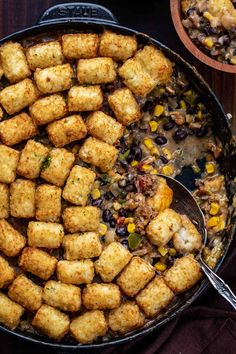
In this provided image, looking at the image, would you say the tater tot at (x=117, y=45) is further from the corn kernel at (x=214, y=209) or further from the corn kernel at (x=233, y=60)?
the corn kernel at (x=214, y=209)

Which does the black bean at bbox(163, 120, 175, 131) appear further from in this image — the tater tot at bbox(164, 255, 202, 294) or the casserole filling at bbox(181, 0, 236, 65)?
the tater tot at bbox(164, 255, 202, 294)

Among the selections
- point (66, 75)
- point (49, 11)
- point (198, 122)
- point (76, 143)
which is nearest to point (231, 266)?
point (198, 122)

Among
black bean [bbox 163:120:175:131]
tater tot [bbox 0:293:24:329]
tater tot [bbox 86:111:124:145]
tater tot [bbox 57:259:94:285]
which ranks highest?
tater tot [bbox 86:111:124:145]

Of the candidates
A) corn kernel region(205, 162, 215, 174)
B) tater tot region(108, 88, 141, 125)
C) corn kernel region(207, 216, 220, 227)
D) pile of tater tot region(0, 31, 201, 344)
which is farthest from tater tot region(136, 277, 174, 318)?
tater tot region(108, 88, 141, 125)

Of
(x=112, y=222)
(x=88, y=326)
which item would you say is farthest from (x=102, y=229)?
(x=88, y=326)

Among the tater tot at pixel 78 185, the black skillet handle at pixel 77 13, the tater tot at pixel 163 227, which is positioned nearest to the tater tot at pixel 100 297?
the tater tot at pixel 163 227

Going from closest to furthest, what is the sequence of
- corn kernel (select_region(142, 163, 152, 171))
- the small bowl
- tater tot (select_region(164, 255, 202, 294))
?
the small bowl
tater tot (select_region(164, 255, 202, 294))
corn kernel (select_region(142, 163, 152, 171))

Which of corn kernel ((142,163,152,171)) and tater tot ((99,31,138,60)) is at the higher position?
tater tot ((99,31,138,60))
